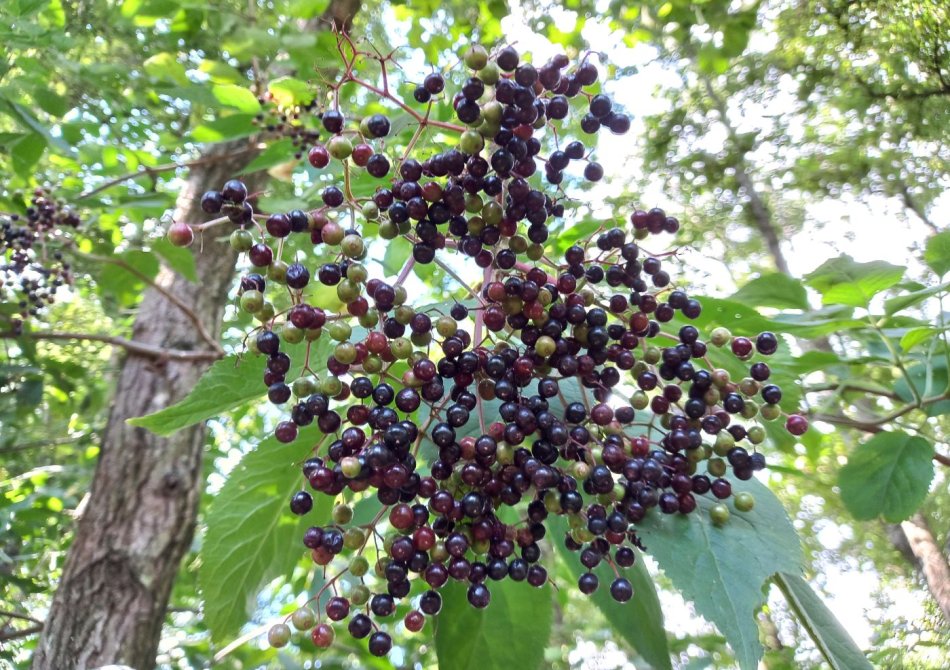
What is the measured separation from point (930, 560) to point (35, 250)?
3641 mm

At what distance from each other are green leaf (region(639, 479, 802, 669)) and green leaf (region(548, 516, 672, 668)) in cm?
23

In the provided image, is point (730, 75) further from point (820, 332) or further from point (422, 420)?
point (422, 420)

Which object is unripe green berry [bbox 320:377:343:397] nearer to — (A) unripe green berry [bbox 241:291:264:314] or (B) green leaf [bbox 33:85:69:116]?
(A) unripe green berry [bbox 241:291:264:314]

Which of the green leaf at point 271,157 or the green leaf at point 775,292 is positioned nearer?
the green leaf at point 775,292

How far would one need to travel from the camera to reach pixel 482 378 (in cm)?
98

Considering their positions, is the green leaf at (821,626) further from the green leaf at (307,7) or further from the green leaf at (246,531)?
the green leaf at (307,7)

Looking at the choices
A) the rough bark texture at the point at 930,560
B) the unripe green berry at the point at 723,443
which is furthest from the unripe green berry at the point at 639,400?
the rough bark texture at the point at 930,560

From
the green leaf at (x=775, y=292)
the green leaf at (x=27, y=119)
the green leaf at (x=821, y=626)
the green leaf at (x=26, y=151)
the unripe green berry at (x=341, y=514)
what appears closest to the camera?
the unripe green berry at (x=341, y=514)

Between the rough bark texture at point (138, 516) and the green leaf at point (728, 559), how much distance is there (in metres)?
1.56

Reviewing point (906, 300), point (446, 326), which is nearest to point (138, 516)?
point (446, 326)

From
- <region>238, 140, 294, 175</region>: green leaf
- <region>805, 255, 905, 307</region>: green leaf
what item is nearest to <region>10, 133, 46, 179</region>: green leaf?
<region>238, 140, 294, 175</region>: green leaf

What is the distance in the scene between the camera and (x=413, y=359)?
93 centimetres

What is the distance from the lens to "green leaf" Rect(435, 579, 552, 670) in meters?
1.14

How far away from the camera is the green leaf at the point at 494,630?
3.75ft
